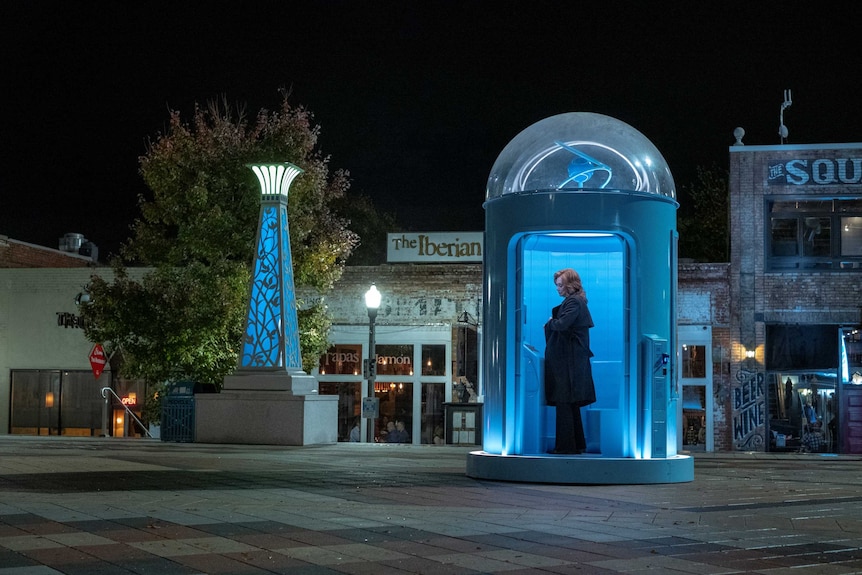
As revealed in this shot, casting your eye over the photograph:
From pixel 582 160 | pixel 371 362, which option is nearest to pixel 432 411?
pixel 371 362

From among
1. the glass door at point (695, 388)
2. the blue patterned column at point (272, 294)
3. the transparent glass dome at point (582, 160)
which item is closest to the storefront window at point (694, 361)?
the glass door at point (695, 388)

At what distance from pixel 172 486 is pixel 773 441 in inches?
790

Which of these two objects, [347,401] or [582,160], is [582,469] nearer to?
[582,160]

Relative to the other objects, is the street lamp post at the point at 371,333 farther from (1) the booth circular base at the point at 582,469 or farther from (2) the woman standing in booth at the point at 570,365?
(1) the booth circular base at the point at 582,469

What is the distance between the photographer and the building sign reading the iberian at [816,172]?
27828mm

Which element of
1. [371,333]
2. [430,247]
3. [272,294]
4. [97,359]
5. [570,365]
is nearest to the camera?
[570,365]

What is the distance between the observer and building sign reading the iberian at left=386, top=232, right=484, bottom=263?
102ft

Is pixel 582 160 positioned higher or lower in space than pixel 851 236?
lower

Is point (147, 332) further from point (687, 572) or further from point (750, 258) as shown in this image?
point (687, 572)

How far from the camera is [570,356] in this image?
508 inches

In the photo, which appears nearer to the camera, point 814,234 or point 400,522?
point 400,522

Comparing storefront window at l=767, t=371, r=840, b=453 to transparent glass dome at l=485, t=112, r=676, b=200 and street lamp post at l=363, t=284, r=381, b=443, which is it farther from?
transparent glass dome at l=485, t=112, r=676, b=200

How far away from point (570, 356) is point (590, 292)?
1.28 meters

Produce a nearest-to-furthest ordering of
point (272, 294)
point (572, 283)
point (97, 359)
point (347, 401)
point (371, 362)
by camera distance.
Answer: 1. point (572, 283)
2. point (272, 294)
3. point (371, 362)
4. point (97, 359)
5. point (347, 401)
